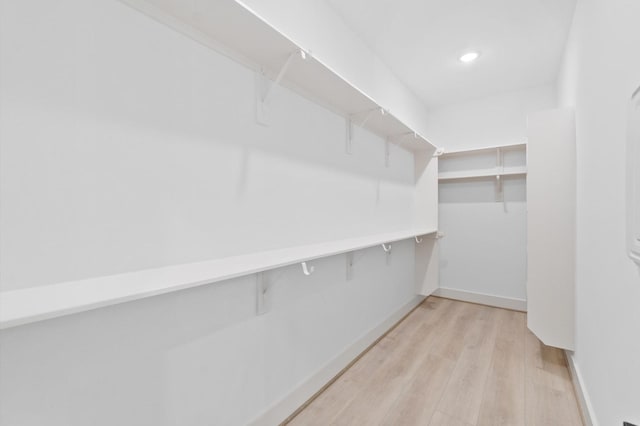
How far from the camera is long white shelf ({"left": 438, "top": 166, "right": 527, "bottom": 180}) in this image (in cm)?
290

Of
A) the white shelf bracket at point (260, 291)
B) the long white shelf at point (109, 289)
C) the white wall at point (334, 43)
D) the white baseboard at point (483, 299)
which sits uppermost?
the white wall at point (334, 43)

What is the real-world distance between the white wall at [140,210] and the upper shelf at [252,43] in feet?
0.16

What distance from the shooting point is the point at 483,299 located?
125 inches

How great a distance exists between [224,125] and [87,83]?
0.44 m

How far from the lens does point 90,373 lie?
0.78m

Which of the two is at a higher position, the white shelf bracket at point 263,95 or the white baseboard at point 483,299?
the white shelf bracket at point 263,95

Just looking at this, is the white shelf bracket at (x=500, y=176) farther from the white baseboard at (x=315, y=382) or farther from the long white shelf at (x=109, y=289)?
the long white shelf at (x=109, y=289)

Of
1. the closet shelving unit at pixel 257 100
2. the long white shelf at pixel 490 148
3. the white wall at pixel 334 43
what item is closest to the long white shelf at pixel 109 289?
the closet shelving unit at pixel 257 100

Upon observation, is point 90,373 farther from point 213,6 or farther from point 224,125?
point 213,6

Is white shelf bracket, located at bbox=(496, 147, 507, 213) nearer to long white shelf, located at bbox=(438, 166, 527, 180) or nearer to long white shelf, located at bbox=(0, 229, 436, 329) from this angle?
long white shelf, located at bbox=(438, 166, 527, 180)

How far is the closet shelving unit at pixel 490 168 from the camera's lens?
2883 millimetres

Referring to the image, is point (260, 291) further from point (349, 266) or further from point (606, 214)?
point (606, 214)

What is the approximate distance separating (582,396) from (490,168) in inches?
88.8

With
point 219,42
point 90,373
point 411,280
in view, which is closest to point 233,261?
point 90,373
